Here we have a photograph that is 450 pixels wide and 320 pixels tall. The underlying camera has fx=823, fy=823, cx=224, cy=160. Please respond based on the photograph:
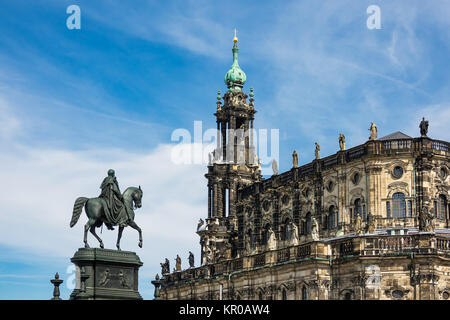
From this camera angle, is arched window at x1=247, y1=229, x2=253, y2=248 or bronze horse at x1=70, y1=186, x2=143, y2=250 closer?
bronze horse at x1=70, y1=186, x2=143, y2=250

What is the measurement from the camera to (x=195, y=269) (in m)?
87.6

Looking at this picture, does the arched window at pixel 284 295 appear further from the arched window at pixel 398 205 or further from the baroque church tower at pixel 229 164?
the baroque church tower at pixel 229 164

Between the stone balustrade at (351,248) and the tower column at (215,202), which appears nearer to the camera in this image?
the stone balustrade at (351,248)

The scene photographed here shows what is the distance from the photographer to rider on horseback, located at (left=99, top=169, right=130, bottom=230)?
126 ft

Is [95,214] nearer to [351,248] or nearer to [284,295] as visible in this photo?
[351,248]

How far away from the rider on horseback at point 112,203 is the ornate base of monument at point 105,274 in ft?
5.01

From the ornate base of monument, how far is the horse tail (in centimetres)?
148

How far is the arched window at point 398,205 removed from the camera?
68.6m

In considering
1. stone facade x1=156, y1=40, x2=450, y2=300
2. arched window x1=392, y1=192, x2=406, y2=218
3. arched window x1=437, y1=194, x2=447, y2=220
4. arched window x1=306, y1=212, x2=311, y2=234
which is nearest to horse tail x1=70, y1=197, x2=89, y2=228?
stone facade x1=156, y1=40, x2=450, y2=300

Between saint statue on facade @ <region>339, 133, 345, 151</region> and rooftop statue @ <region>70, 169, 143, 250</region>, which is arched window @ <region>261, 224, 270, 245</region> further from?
rooftop statue @ <region>70, 169, 143, 250</region>

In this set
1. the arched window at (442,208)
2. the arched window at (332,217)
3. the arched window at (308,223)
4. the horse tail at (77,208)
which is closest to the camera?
the horse tail at (77,208)

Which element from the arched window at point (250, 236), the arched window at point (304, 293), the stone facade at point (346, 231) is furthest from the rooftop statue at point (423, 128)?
the arched window at point (250, 236)

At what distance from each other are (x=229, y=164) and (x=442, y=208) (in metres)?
31.9
